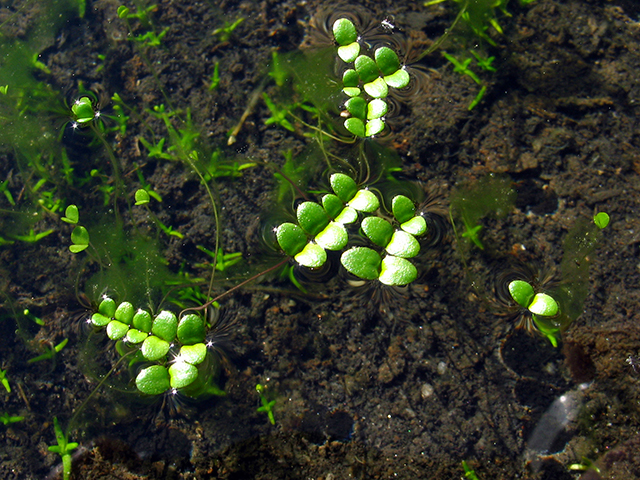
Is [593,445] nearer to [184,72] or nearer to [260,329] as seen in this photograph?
[260,329]

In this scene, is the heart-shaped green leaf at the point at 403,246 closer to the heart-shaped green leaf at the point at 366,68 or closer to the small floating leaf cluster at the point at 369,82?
the small floating leaf cluster at the point at 369,82

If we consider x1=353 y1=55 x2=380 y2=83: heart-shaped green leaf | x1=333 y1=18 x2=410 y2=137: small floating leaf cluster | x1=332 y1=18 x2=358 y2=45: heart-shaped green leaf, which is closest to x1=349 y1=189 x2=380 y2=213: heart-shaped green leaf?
x1=333 y1=18 x2=410 y2=137: small floating leaf cluster

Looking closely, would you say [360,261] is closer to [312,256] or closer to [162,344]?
[312,256]

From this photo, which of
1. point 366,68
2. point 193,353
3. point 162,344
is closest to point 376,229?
point 366,68

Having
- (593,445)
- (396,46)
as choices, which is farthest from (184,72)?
(593,445)

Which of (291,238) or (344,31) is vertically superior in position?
(344,31)

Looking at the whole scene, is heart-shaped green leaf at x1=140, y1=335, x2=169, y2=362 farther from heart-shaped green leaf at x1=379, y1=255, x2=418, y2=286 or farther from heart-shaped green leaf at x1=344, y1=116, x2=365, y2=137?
heart-shaped green leaf at x1=344, y1=116, x2=365, y2=137

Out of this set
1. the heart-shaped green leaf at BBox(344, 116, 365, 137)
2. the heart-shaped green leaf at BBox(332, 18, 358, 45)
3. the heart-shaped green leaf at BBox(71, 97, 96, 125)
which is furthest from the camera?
the heart-shaped green leaf at BBox(71, 97, 96, 125)

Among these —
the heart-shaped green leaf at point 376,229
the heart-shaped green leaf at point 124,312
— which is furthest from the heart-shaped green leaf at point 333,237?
the heart-shaped green leaf at point 124,312
